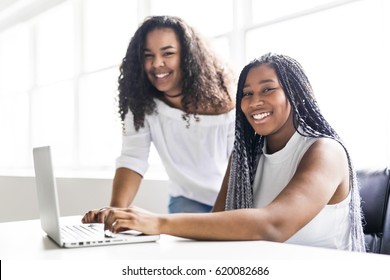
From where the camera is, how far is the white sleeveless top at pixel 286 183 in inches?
56.8

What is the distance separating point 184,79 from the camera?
2.18 meters

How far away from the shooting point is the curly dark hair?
2162 millimetres

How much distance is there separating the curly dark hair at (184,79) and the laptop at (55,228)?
88 centimetres

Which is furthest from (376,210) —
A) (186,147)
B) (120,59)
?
(120,59)

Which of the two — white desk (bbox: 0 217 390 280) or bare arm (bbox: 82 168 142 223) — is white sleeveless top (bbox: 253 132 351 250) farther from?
bare arm (bbox: 82 168 142 223)

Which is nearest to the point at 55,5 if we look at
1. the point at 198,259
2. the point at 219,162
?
the point at 219,162

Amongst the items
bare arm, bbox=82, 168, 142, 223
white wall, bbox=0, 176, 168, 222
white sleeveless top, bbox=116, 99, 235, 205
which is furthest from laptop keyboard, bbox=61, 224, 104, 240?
white wall, bbox=0, 176, 168, 222

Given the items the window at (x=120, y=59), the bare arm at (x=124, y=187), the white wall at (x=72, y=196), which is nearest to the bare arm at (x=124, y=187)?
the bare arm at (x=124, y=187)

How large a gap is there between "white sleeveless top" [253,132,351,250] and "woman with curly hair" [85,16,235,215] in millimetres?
506

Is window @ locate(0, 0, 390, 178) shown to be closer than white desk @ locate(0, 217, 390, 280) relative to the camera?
No

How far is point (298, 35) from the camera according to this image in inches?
105

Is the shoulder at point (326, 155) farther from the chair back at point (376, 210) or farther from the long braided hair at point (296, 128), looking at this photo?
the chair back at point (376, 210)

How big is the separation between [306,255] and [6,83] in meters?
5.20

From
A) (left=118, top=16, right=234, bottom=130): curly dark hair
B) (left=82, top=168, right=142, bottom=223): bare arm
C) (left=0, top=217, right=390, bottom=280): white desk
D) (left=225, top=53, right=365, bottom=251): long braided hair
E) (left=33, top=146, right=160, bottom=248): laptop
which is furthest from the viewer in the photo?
(left=118, top=16, right=234, bottom=130): curly dark hair
